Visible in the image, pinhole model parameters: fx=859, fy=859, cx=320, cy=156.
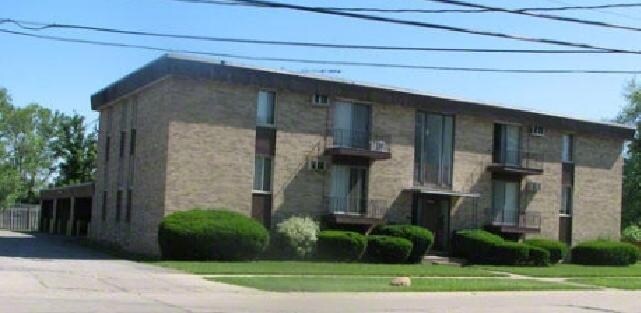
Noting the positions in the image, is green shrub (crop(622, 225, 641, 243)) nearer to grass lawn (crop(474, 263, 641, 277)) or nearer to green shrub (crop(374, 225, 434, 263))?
grass lawn (crop(474, 263, 641, 277))

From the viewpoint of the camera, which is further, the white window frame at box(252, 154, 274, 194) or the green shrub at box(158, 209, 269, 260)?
the white window frame at box(252, 154, 274, 194)

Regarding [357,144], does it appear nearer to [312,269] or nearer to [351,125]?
[351,125]

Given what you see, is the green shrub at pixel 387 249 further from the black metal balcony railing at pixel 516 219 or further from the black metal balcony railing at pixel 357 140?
the black metal balcony railing at pixel 516 219

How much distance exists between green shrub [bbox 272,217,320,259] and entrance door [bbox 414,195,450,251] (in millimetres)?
6549

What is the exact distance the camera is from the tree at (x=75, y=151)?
7688 cm

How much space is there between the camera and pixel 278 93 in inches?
1297

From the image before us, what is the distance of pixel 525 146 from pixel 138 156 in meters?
17.7

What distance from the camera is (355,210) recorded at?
34.8 meters

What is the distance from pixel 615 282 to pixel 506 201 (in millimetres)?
11686

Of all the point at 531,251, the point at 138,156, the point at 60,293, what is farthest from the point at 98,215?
the point at 60,293

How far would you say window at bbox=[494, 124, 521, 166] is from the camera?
129 ft

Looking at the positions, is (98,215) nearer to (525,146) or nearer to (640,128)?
(525,146)

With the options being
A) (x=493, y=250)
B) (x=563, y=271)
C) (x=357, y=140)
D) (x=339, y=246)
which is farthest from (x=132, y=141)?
(x=563, y=271)

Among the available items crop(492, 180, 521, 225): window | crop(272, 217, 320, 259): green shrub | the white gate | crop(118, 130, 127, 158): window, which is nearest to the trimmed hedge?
→ crop(492, 180, 521, 225): window
